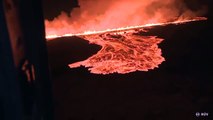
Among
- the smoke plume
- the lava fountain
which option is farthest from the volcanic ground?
the smoke plume

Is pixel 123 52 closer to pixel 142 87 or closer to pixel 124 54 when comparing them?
pixel 124 54

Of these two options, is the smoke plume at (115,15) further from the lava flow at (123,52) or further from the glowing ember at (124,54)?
the glowing ember at (124,54)

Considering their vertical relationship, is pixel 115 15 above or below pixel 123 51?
above

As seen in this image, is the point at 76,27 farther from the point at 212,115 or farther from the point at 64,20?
the point at 212,115

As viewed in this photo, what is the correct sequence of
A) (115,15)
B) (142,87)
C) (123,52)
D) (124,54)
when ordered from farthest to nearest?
(115,15) < (123,52) < (124,54) < (142,87)

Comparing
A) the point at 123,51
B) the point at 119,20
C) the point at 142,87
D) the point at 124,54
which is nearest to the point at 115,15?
the point at 119,20

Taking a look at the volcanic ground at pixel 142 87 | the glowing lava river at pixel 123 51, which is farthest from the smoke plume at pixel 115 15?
the volcanic ground at pixel 142 87
